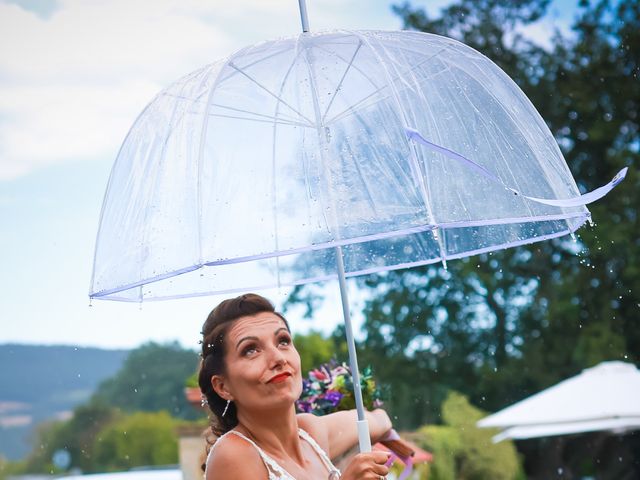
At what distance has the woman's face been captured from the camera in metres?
2.45

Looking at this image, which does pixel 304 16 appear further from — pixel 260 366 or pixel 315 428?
pixel 315 428

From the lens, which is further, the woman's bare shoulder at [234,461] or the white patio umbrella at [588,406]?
the white patio umbrella at [588,406]

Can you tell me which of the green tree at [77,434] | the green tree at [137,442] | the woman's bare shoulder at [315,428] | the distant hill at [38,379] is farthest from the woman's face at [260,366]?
the green tree at [77,434]

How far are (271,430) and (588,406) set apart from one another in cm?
930

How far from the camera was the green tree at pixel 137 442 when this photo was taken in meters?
21.7

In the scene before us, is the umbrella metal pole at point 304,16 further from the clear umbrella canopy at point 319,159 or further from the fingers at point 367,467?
the fingers at point 367,467

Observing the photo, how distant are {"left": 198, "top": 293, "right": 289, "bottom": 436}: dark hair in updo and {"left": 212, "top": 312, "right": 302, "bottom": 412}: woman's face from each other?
0.02m

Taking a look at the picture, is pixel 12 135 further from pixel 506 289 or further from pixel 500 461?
pixel 500 461

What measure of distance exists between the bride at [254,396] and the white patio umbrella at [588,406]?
341 inches

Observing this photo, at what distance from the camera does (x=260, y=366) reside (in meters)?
2.46

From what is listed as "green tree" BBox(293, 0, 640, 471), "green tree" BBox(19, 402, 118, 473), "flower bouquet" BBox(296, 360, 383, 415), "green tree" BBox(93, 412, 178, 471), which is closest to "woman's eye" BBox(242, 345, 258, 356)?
"flower bouquet" BBox(296, 360, 383, 415)

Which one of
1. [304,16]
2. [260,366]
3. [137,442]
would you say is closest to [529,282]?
[137,442]

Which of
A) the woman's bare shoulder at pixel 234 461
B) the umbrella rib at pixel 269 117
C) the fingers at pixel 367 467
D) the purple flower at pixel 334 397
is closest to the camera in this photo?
the fingers at pixel 367 467

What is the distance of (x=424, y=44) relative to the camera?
278cm
